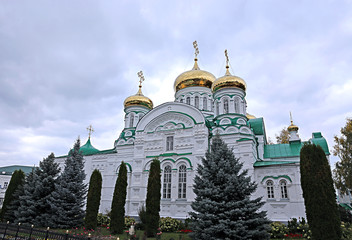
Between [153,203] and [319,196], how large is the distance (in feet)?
21.4

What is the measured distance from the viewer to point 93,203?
38.3 feet

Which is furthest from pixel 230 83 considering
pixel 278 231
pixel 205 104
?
pixel 278 231

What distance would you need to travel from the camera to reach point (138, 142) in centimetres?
1759

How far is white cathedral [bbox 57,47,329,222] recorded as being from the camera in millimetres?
13695

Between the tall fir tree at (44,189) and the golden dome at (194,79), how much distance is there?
1175 centimetres

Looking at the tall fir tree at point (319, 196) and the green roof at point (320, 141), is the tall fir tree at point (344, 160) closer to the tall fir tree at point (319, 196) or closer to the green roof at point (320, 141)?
the green roof at point (320, 141)

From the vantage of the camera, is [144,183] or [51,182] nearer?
[51,182]

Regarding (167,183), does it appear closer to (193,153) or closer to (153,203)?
(193,153)

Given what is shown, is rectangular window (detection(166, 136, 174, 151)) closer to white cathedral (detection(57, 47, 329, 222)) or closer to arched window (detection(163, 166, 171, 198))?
white cathedral (detection(57, 47, 329, 222))

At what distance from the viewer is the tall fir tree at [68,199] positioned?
37.7 ft

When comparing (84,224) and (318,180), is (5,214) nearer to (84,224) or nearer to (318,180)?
(84,224)

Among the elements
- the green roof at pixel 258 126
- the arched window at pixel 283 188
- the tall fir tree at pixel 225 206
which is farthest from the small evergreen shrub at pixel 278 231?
the green roof at pixel 258 126

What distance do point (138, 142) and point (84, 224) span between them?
701 centimetres

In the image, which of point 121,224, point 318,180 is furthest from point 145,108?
point 318,180
